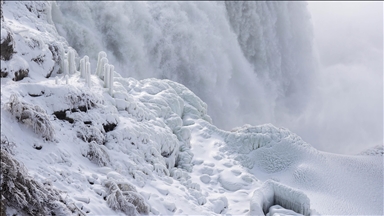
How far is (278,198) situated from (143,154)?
8.63ft

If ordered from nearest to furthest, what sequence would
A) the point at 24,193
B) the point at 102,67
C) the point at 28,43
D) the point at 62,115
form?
the point at 24,193 → the point at 62,115 → the point at 28,43 → the point at 102,67

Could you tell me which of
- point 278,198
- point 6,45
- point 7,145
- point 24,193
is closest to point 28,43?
point 6,45

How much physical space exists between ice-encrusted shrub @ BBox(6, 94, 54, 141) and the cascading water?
842 centimetres

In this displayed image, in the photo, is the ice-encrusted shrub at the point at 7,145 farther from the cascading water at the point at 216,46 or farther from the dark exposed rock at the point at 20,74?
the cascading water at the point at 216,46

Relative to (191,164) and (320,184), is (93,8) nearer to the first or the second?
(191,164)

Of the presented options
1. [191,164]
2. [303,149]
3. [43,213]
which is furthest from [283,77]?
→ [43,213]

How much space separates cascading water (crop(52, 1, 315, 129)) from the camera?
56.1 ft

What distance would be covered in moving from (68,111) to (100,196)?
64.7 inches

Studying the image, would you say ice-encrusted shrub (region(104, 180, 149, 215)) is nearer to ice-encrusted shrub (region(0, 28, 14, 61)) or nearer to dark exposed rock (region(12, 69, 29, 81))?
dark exposed rock (region(12, 69, 29, 81))

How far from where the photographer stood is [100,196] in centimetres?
677

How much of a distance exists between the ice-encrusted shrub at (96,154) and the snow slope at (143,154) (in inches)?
0.6

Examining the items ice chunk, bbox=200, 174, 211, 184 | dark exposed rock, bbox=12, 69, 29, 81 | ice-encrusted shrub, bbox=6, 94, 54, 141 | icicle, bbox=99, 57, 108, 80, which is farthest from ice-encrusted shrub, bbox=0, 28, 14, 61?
ice chunk, bbox=200, 174, 211, 184

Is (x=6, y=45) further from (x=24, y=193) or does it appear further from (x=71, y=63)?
(x=71, y=63)

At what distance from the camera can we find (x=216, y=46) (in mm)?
20750
